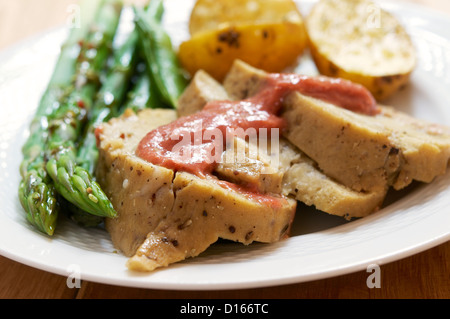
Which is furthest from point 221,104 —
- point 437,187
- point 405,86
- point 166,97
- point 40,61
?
point 40,61

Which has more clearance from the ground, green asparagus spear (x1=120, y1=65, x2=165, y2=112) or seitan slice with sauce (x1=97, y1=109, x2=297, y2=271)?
seitan slice with sauce (x1=97, y1=109, x2=297, y2=271)

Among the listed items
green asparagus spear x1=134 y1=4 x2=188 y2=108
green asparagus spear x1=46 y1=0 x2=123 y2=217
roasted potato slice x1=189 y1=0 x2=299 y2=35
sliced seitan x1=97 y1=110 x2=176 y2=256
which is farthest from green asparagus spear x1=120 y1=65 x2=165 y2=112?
sliced seitan x1=97 y1=110 x2=176 y2=256

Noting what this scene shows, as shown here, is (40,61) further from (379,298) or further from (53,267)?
(379,298)

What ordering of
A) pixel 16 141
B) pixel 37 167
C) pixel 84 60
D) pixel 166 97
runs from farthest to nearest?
pixel 84 60
pixel 166 97
pixel 16 141
pixel 37 167

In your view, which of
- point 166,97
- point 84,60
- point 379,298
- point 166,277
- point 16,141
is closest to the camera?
point 166,277

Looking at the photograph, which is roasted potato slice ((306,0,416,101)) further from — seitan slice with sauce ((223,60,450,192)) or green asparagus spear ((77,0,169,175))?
green asparagus spear ((77,0,169,175))

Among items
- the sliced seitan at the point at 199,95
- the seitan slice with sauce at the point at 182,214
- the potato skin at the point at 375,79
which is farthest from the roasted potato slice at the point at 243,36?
the seitan slice with sauce at the point at 182,214

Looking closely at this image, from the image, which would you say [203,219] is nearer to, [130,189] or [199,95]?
[130,189]
